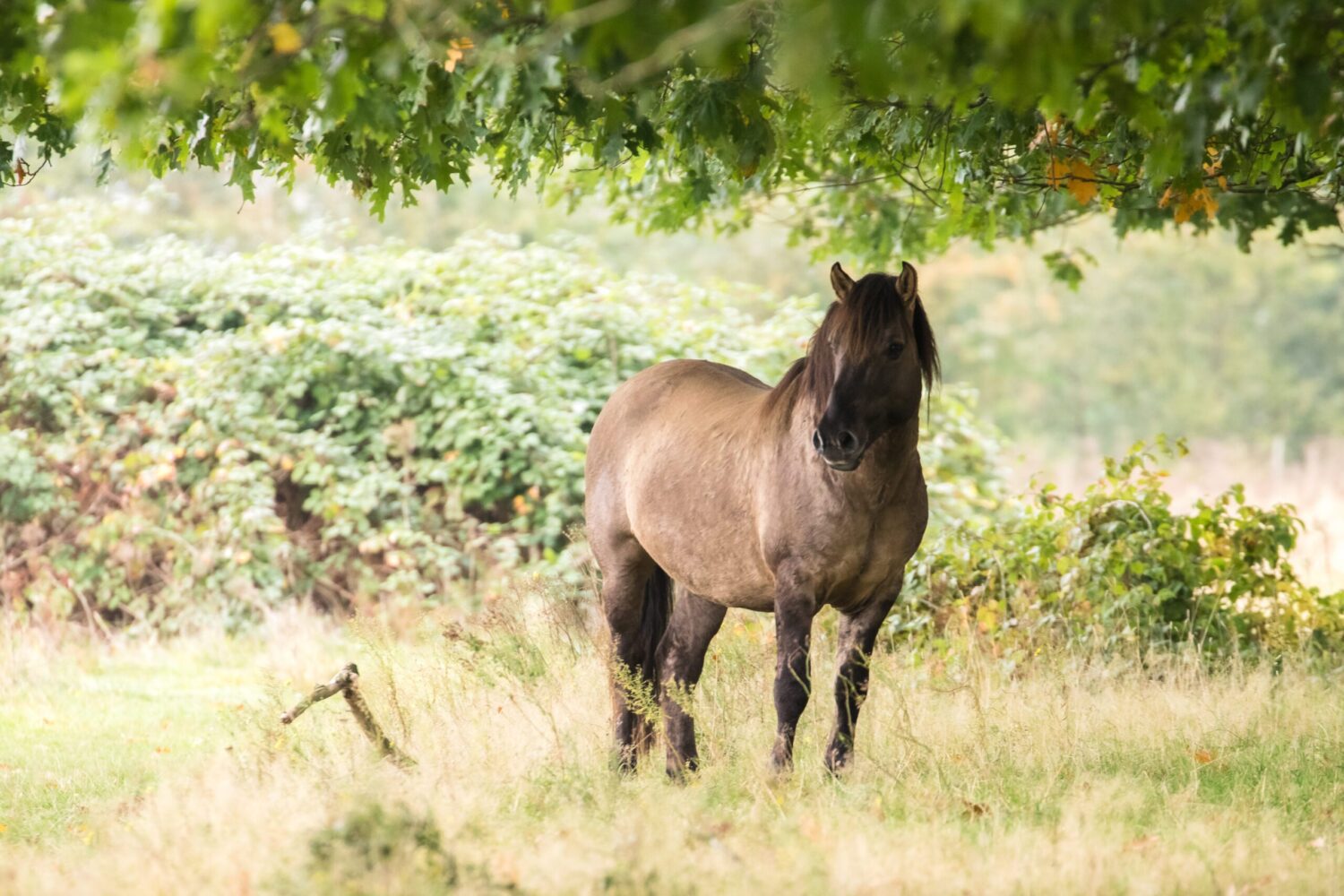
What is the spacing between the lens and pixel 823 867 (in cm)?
429

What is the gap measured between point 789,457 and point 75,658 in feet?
20.9

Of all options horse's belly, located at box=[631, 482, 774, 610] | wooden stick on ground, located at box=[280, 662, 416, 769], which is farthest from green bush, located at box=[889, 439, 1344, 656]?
wooden stick on ground, located at box=[280, 662, 416, 769]

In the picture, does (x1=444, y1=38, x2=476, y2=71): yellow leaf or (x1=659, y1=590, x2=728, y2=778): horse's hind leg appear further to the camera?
(x1=659, y1=590, x2=728, y2=778): horse's hind leg

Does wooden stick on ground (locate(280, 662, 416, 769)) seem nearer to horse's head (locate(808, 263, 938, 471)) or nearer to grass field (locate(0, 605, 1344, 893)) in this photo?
grass field (locate(0, 605, 1344, 893))

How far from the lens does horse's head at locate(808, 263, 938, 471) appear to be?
5.35 metres

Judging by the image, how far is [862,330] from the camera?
5.45 metres

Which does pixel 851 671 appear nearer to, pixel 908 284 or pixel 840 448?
pixel 840 448

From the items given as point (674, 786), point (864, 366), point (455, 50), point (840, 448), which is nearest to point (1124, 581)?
point (674, 786)

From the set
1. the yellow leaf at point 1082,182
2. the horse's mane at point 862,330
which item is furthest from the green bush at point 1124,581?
the horse's mane at point 862,330

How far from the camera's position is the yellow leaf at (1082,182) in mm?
6375

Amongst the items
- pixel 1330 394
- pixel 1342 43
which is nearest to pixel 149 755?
pixel 1342 43

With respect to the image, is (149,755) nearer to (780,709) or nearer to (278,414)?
(780,709)

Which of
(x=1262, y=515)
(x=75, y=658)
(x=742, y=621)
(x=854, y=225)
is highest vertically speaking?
(x=854, y=225)

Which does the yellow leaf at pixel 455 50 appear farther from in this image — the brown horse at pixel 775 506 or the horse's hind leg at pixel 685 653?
the horse's hind leg at pixel 685 653
